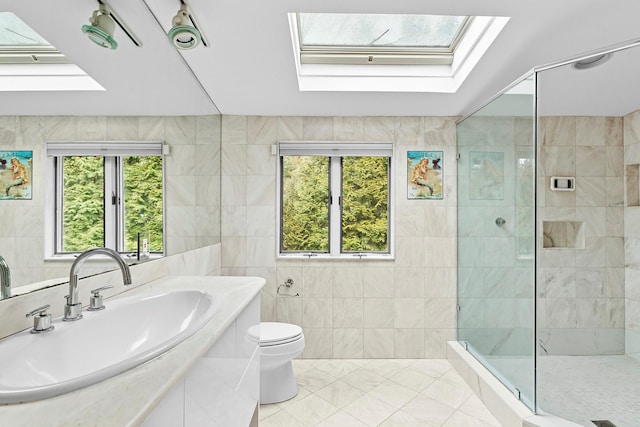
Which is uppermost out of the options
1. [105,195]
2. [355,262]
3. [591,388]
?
[105,195]

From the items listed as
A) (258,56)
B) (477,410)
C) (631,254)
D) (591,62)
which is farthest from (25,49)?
(631,254)

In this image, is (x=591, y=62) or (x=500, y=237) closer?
(x=591, y=62)

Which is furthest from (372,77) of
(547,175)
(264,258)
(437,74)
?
(264,258)

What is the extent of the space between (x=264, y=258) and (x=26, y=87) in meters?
2.01

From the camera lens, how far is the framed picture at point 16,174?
0.86 meters

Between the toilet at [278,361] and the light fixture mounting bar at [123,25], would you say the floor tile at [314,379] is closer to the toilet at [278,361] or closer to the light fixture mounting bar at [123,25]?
the toilet at [278,361]

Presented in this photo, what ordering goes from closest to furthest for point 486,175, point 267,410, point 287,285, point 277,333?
point 267,410 < point 277,333 < point 486,175 < point 287,285

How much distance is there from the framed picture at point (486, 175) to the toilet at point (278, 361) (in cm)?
161

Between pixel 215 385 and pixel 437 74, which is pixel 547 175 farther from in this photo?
pixel 215 385

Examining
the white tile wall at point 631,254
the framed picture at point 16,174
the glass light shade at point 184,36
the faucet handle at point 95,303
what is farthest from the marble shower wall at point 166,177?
the white tile wall at point 631,254

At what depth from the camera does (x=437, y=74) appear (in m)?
2.31

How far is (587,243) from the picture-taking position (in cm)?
232

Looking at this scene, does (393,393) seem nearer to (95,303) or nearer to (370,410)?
(370,410)

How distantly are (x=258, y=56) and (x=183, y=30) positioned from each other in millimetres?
578
